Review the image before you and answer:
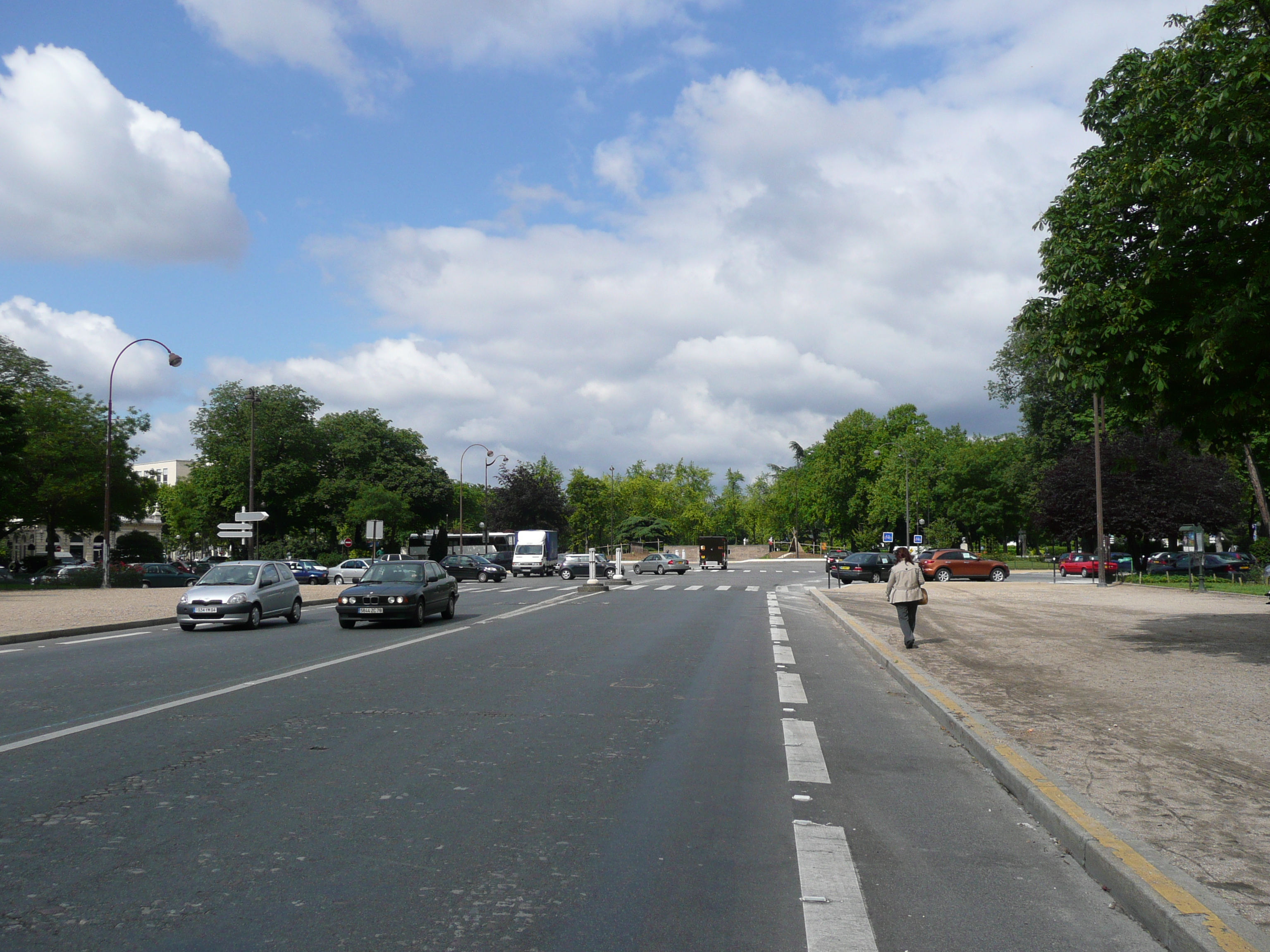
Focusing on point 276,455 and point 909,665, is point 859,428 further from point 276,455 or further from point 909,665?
point 909,665

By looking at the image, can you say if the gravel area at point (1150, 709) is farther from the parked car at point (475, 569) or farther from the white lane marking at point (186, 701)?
the parked car at point (475, 569)

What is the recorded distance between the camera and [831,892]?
14.8 feet

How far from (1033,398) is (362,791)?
232 feet

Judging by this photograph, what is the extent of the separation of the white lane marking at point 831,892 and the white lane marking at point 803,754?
118 cm

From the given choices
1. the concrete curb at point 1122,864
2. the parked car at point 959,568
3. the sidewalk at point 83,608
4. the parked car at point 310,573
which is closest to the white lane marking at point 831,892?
the concrete curb at point 1122,864

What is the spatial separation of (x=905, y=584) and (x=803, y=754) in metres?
8.06

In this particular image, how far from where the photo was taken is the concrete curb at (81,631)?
17.5 metres

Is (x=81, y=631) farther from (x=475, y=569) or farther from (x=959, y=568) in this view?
(x=959, y=568)

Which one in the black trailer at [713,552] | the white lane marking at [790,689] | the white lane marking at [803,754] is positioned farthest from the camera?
the black trailer at [713,552]

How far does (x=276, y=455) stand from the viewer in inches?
2891

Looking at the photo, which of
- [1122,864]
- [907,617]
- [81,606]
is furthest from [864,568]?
[1122,864]

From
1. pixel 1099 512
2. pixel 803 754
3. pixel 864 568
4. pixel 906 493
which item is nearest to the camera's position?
pixel 803 754

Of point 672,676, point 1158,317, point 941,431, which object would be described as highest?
point 941,431

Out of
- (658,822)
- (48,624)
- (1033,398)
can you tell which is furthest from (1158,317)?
(1033,398)
